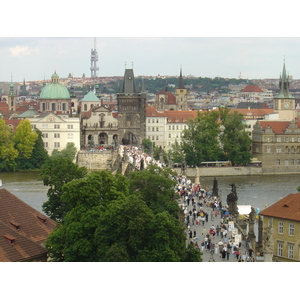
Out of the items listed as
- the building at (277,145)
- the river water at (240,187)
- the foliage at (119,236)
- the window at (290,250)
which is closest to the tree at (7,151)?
the river water at (240,187)

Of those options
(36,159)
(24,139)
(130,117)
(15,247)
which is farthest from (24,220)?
(130,117)

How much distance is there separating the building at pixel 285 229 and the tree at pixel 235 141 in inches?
1500

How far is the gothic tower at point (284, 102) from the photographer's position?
83.9 metres

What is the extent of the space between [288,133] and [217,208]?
36562 mm

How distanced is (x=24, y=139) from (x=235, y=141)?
15.1 meters

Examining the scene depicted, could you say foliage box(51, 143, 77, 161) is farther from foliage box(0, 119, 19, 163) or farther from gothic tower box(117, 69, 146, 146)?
gothic tower box(117, 69, 146, 146)

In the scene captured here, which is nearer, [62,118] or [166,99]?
[62,118]

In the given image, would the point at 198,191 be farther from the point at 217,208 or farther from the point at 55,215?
the point at 55,215

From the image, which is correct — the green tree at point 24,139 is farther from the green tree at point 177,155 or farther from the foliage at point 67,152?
the green tree at point 177,155

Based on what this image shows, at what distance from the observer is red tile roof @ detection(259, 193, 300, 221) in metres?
31.5

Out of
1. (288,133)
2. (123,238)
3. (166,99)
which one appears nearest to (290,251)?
(123,238)

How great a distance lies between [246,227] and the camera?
36.9m

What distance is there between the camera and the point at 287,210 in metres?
32.1

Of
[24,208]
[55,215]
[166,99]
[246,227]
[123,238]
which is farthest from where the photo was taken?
[166,99]
